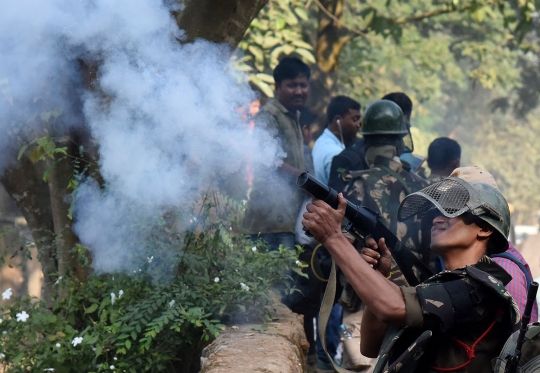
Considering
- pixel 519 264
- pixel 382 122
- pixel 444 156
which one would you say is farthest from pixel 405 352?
pixel 444 156

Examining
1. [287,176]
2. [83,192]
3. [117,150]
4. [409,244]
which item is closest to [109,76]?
[117,150]

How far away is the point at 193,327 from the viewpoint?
4258 mm

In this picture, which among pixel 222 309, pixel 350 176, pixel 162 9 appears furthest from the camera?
pixel 350 176

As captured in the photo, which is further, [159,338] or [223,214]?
[223,214]

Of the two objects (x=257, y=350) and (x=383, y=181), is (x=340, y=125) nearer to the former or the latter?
(x=383, y=181)

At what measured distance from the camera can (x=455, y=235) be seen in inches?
115

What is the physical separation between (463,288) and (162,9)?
288cm

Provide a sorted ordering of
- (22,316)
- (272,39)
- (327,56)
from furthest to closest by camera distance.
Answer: (327,56), (272,39), (22,316)

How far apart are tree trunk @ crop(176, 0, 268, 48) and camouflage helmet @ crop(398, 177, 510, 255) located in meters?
2.33

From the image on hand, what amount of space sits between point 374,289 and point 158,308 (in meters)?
1.79

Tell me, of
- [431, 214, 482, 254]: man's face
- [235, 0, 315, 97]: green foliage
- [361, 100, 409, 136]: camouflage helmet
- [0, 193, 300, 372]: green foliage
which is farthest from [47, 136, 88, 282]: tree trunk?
[235, 0, 315, 97]: green foliage

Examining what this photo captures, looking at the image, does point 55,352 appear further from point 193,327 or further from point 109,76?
point 109,76

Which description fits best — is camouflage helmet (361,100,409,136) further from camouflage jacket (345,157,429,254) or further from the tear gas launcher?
the tear gas launcher

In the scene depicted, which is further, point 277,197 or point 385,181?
point 277,197
